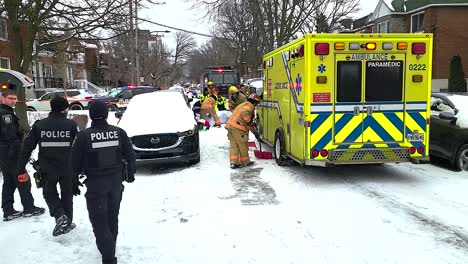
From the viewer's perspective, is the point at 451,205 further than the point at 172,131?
No

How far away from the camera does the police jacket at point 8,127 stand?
5691 mm

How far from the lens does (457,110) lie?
8.84m

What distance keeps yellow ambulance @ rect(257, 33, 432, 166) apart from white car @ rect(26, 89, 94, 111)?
73.2 feet

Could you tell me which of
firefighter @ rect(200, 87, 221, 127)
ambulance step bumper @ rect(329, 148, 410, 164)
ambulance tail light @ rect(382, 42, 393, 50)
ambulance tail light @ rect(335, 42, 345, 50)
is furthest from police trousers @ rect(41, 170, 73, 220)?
firefighter @ rect(200, 87, 221, 127)

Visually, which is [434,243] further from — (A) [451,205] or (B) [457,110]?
(B) [457,110]

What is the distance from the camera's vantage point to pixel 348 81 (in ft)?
24.3

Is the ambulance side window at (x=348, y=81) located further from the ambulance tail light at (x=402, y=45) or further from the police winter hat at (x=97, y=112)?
the police winter hat at (x=97, y=112)

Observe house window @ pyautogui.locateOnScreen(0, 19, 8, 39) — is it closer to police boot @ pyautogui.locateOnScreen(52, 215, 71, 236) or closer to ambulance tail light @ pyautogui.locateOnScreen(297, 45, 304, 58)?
ambulance tail light @ pyautogui.locateOnScreen(297, 45, 304, 58)

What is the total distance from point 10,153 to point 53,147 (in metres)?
1.02

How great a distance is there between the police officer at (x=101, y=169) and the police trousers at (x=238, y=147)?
197 inches

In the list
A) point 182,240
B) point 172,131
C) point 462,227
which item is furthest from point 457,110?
point 182,240

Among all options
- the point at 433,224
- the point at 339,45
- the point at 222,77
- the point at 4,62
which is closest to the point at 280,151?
the point at 339,45

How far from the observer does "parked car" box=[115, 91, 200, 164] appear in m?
9.03

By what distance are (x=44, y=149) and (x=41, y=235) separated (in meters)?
1.10
